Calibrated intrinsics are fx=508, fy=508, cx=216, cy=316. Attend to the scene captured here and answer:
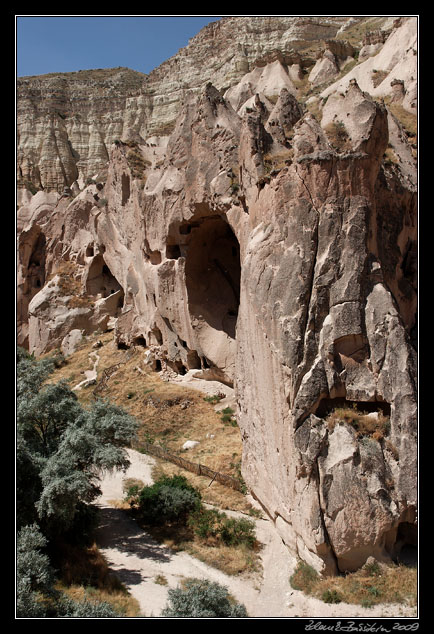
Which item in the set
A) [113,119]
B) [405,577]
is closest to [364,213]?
[405,577]

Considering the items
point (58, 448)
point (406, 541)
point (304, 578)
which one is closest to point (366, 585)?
point (304, 578)

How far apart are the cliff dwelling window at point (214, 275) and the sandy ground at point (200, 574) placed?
9.56 metres

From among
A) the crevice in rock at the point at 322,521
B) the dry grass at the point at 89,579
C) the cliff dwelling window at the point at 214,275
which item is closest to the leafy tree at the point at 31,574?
the dry grass at the point at 89,579

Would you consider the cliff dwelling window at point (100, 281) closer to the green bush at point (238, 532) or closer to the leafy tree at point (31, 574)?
the green bush at point (238, 532)

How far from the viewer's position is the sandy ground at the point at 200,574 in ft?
30.9

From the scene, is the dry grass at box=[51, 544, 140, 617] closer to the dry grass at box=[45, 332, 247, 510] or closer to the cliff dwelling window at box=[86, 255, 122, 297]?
the dry grass at box=[45, 332, 247, 510]

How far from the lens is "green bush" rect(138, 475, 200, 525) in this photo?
1357 centimetres

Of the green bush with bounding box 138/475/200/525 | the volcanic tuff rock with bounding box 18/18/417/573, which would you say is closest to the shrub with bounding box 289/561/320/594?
the volcanic tuff rock with bounding box 18/18/417/573

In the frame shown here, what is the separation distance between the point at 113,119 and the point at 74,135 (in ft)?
20.9

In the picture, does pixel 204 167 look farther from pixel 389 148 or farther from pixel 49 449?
A: pixel 49 449

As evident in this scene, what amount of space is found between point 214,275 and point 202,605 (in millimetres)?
15215

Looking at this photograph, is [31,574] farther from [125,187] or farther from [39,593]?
[125,187]

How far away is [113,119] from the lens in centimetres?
7738

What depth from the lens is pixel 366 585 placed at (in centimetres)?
965
